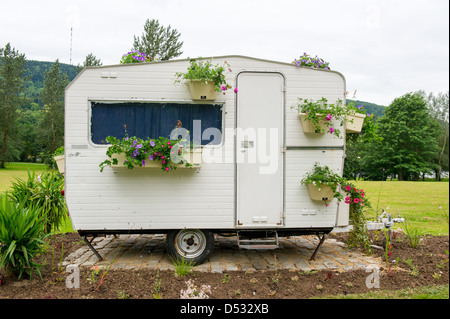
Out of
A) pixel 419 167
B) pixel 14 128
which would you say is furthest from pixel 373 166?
pixel 14 128

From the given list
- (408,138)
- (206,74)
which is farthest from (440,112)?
(206,74)

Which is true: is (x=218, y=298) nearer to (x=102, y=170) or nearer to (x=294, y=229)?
(x=294, y=229)

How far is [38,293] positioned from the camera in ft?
13.8

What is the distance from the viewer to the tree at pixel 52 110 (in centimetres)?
2789

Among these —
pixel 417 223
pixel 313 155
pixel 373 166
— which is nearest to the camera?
pixel 313 155

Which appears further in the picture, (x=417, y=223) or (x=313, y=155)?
(x=417, y=223)

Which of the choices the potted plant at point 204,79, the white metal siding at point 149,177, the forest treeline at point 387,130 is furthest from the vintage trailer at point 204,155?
the forest treeline at point 387,130

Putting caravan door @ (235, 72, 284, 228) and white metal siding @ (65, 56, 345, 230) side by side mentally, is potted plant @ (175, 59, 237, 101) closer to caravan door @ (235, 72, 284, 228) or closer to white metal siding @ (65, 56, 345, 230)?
white metal siding @ (65, 56, 345, 230)

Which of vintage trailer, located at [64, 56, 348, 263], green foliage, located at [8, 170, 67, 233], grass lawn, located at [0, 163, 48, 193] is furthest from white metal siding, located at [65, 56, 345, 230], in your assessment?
grass lawn, located at [0, 163, 48, 193]

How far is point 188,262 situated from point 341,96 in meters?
3.44

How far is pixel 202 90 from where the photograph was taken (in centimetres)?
500

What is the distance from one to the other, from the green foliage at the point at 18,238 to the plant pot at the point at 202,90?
2742 millimetres

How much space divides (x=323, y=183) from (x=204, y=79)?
2.30 metres

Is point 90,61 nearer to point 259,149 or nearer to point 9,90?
point 9,90
